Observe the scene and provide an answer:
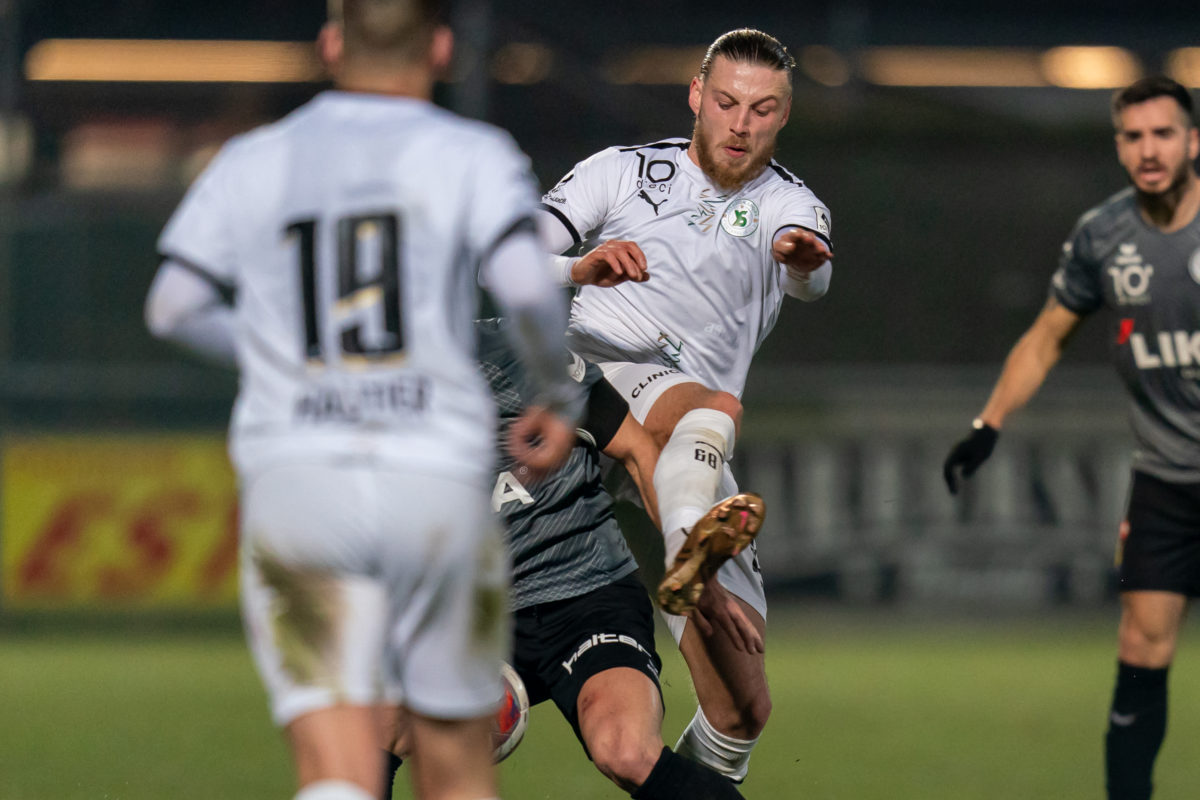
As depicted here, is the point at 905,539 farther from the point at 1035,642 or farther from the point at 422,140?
the point at 422,140

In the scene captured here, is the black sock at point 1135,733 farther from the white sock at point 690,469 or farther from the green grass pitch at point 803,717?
the white sock at point 690,469

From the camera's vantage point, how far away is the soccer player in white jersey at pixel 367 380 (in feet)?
9.25

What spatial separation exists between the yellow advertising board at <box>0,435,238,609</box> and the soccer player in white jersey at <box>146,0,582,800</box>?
29.5 ft

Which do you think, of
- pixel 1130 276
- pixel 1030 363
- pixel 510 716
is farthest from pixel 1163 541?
pixel 510 716

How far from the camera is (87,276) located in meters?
12.1

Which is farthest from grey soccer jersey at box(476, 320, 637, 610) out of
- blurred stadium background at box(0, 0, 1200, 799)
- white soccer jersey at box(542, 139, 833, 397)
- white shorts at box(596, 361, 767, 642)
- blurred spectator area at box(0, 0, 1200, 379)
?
blurred spectator area at box(0, 0, 1200, 379)

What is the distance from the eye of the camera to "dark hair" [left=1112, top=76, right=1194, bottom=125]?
5.80 meters

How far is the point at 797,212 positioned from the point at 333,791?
232 cm

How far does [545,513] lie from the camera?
4566 millimetres

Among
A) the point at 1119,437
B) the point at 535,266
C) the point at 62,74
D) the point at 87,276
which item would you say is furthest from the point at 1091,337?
the point at 535,266

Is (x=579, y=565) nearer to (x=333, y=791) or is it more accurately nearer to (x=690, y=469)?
(x=690, y=469)

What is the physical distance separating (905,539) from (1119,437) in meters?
1.70

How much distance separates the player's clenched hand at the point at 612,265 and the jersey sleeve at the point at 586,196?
24.9 inches

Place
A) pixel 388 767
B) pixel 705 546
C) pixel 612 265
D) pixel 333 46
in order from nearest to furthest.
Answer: pixel 333 46, pixel 612 265, pixel 705 546, pixel 388 767
